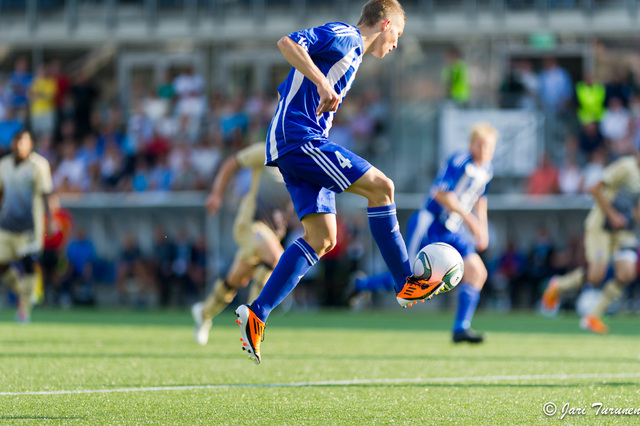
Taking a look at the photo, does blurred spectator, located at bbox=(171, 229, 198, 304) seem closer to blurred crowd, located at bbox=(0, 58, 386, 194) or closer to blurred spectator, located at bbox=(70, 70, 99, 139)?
blurred crowd, located at bbox=(0, 58, 386, 194)

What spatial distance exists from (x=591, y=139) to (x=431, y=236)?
9477 millimetres

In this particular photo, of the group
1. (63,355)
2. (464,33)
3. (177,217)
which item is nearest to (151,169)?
(177,217)

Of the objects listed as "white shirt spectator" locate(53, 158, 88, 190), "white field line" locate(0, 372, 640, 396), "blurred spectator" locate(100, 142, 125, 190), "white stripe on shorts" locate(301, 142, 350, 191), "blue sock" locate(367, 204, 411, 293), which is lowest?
"white shirt spectator" locate(53, 158, 88, 190)

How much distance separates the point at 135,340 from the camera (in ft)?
33.7

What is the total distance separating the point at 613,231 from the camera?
1264 centimetres

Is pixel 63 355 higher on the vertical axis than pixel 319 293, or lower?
higher

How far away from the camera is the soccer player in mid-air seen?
558cm

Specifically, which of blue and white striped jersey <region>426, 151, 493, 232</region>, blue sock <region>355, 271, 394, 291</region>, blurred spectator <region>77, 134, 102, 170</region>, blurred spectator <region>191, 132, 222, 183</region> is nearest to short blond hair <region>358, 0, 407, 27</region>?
blue and white striped jersey <region>426, 151, 493, 232</region>

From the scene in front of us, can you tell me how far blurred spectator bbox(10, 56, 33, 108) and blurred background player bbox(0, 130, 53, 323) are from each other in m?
10.1

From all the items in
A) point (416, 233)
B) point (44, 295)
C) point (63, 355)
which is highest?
point (416, 233)

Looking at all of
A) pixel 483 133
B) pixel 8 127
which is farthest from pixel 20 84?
pixel 483 133

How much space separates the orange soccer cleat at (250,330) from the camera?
5617mm

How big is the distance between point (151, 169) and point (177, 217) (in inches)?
55.2

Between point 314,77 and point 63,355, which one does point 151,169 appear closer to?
point 63,355
